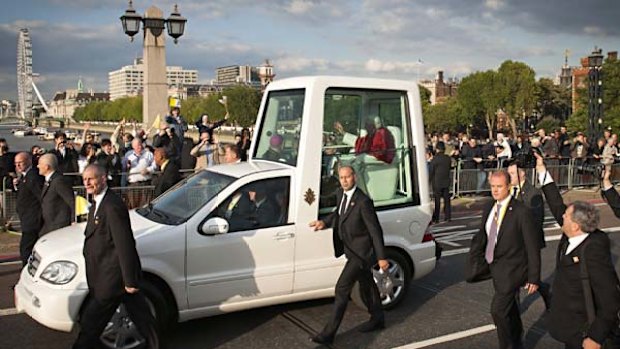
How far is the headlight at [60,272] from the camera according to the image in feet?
17.0

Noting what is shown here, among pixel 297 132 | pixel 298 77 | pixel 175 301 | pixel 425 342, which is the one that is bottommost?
pixel 425 342

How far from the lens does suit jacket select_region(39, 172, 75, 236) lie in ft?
22.2

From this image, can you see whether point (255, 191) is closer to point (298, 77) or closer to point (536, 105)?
point (298, 77)

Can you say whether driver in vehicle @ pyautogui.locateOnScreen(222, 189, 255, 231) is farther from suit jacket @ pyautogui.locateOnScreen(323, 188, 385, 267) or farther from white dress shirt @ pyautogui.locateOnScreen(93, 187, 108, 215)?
white dress shirt @ pyautogui.locateOnScreen(93, 187, 108, 215)

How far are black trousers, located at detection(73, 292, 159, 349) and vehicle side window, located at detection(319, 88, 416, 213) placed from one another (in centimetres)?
259

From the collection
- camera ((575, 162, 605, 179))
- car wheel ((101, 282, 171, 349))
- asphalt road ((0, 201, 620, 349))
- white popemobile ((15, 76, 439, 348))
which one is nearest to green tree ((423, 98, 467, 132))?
camera ((575, 162, 605, 179))

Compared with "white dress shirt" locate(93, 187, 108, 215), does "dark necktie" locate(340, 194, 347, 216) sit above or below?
below

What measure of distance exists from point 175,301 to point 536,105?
318 feet

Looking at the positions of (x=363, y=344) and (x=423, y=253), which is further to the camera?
(x=423, y=253)

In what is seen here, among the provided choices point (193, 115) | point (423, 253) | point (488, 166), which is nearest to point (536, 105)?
point (193, 115)

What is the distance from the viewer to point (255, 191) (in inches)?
243

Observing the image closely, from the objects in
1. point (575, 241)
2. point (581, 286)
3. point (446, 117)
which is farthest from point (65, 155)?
point (446, 117)

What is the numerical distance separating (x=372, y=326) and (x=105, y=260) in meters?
2.78

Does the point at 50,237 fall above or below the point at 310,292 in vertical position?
above
